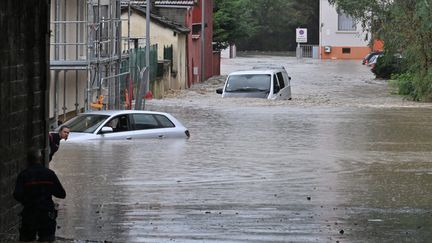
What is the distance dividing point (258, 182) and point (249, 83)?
22946mm

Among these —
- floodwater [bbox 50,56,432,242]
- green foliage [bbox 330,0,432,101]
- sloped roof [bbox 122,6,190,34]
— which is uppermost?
sloped roof [bbox 122,6,190,34]

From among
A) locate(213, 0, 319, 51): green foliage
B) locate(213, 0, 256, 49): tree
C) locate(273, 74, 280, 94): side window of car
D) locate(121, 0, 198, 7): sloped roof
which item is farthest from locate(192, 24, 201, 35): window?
locate(213, 0, 319, 51): green foliage

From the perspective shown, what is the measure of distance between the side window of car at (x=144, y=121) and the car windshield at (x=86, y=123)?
0.73 m

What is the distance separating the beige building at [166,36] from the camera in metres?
51.8

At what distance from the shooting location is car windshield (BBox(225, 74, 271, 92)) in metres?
40.3

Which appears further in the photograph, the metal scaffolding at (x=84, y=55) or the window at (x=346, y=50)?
the window at (x=346, y=50)

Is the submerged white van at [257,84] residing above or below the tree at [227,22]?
below

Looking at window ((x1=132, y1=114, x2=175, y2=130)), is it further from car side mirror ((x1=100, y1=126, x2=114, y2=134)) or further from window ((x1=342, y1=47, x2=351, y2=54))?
window ((x1=342, y1=47, x2=351, y2=54))

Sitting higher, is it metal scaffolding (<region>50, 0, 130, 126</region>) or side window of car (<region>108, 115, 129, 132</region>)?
metal scaffolding (<region>50, 0, 130, 126</region>)

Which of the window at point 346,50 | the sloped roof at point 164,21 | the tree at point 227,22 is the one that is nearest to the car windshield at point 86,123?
the sloped roof at point 164,21

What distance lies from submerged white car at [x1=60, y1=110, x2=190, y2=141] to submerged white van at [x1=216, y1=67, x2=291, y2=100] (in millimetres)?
15692

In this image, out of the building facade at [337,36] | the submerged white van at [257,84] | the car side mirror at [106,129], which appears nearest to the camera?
the car side mirror at [106,129]

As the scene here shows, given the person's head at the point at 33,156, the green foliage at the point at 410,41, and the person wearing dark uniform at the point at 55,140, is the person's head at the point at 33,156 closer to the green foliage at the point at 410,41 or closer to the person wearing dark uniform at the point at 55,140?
the person wearing dark uniform at the point at 55,140

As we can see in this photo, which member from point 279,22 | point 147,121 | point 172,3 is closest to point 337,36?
point 279,22
